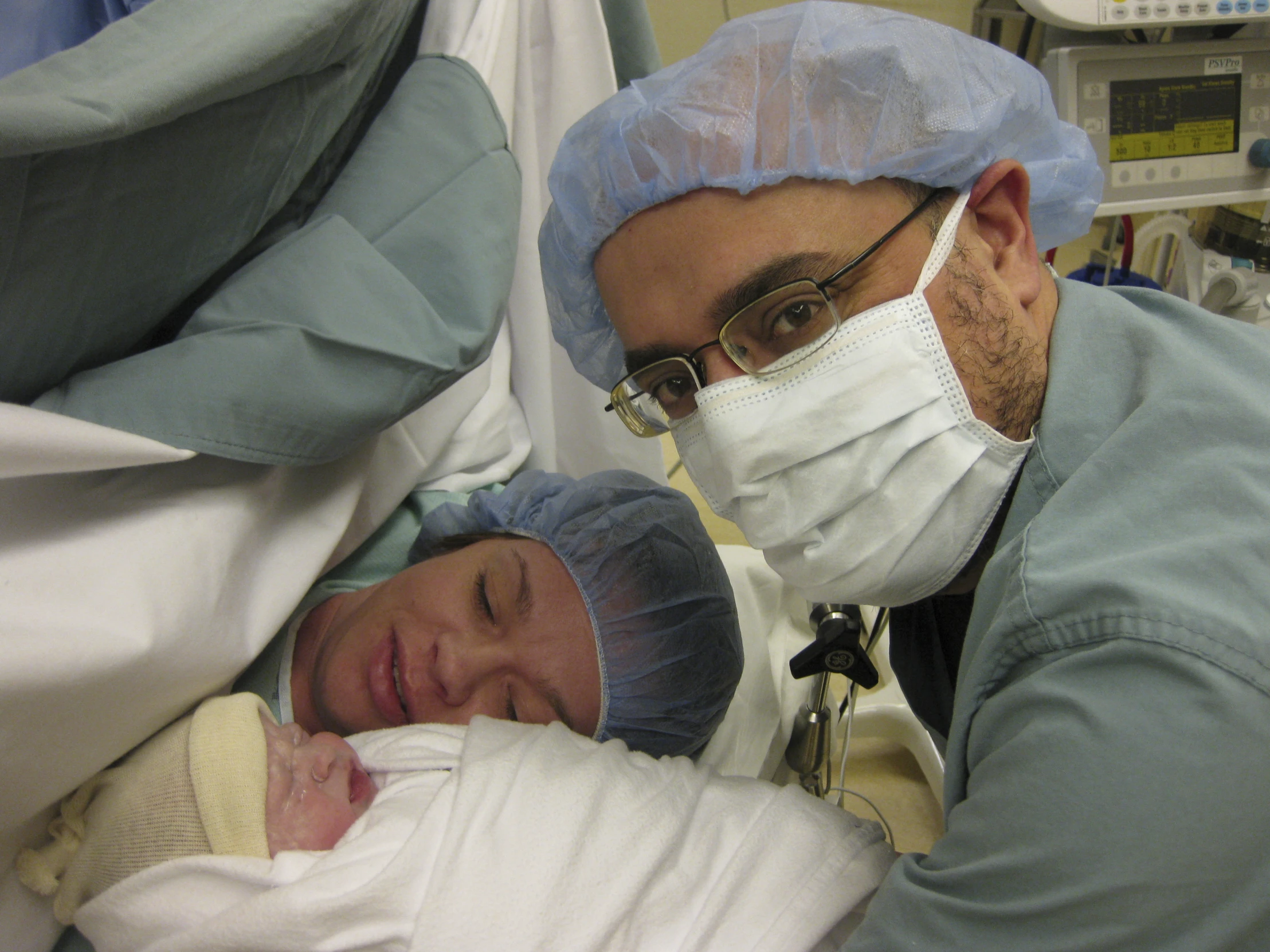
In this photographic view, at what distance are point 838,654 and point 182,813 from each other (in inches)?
26.8

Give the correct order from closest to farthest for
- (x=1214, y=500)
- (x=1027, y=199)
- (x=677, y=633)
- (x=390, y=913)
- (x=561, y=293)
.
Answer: (x=1214, y=500) < (x=390, y=913) < (x=1027, y=199) < (x=561, y=293) < (x=677, y=633)

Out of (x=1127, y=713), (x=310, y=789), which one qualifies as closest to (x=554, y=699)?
(x=310, y=789)

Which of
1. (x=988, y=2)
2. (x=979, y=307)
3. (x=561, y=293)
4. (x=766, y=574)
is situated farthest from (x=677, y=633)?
(x=988, y=2)

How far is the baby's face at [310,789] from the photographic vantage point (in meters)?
0.83

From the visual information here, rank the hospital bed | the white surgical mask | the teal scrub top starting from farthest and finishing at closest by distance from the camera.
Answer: the white surgical mask → the hospital bed → the teal scrub top

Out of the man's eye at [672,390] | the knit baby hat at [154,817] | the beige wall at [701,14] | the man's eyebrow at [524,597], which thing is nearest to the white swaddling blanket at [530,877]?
the knit baby hat at [154,817]

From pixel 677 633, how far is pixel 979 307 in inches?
23.2

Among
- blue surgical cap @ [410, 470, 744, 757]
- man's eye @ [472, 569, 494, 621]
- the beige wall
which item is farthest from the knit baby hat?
the beige wall

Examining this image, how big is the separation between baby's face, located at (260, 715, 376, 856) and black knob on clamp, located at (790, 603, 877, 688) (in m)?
0.50

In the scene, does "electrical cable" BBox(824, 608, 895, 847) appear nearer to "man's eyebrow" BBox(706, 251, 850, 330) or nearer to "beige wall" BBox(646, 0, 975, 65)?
"man's eyebrow" BBox(706, 251, 850, 330)

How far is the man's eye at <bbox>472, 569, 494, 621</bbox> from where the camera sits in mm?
1114

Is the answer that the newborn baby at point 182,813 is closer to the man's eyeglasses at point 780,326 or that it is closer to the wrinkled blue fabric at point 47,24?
the man's eyeglasses at point 780,326

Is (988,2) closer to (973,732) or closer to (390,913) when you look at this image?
(973,732)

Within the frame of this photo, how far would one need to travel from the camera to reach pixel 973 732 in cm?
66
